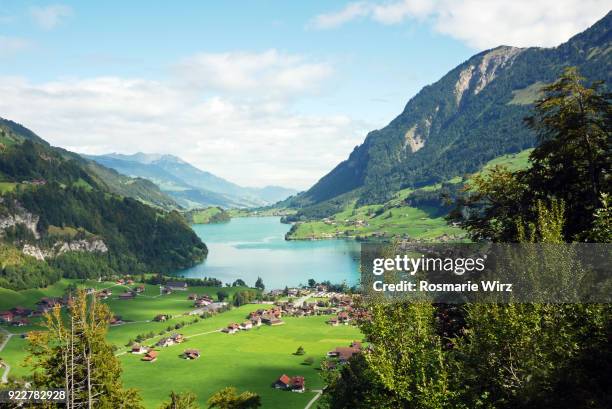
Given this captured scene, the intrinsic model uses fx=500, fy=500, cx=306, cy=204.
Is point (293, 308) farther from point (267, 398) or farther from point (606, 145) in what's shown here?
point (606, 145)

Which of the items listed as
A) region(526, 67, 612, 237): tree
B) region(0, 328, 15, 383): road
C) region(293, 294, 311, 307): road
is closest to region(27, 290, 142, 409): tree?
region(526, 67, 612, 237): tree

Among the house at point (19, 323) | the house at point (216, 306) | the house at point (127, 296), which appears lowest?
the house at point (216, 306)

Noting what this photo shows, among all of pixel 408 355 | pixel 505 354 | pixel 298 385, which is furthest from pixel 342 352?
pixel 505 354

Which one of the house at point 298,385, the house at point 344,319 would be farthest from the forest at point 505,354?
the house at point 344,319

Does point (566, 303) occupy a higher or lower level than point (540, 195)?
lower

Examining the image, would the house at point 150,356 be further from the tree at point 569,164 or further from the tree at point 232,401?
the tree at point 569,164

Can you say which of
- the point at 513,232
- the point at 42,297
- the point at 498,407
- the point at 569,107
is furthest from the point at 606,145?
the point at 42,297

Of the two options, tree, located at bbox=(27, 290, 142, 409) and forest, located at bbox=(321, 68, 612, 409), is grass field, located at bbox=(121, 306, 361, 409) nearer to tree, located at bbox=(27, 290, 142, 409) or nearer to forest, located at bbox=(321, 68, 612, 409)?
tree, located at bbox=(27, 290, 142, 409)
